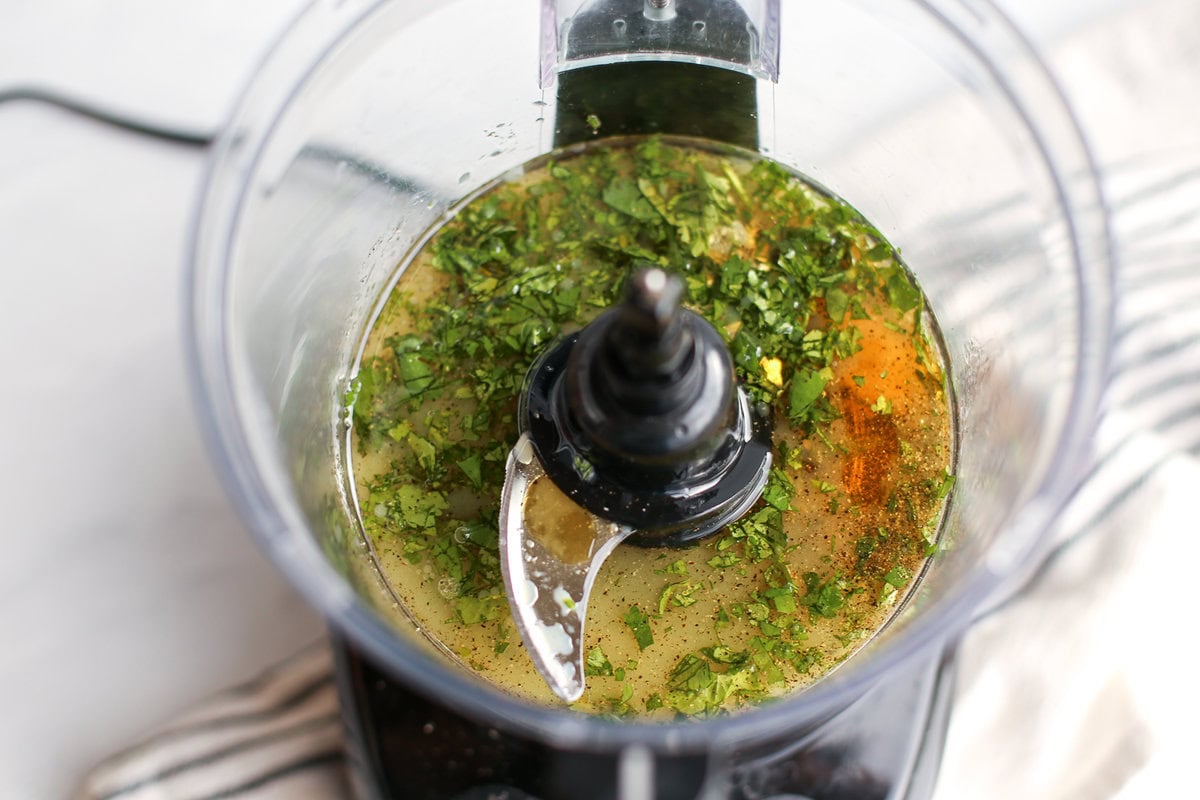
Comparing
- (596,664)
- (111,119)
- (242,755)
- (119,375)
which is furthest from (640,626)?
(111,119)

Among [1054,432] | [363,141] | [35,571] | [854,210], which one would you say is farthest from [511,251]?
[35,571]

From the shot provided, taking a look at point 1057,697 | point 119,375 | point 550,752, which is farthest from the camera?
point 119,375

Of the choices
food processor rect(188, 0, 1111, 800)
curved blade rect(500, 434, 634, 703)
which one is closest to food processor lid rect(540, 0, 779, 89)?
food processor rect(188, 0, 1111, 800)

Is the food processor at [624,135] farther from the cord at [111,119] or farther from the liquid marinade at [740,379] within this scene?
the cord at [111,119]

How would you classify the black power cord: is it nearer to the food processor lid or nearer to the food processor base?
the food processor lid

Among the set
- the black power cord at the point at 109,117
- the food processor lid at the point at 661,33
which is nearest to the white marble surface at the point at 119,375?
the black power cord at the point at 109,117

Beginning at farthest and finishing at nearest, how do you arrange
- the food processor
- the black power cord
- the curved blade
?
the black power cord → the curved blade → the food processor

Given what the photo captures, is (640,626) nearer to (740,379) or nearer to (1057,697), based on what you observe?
(740,379)
